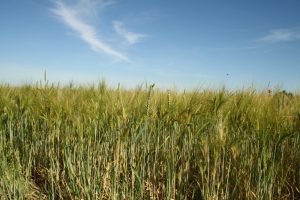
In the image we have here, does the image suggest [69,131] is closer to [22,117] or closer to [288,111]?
[22,117]

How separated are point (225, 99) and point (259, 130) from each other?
321mm

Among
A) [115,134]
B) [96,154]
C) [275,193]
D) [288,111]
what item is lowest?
[275,193]

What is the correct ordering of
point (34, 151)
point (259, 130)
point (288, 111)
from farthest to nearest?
point (34, 151)
point (288, 111)
point (259, 130)

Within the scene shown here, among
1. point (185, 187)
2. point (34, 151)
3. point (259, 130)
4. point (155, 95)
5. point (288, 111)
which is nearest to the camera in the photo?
point (259, 130)

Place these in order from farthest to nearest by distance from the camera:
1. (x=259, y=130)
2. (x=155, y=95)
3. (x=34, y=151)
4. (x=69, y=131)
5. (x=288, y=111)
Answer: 1. (x=34, y=151)
2. (x=69, y=131)
3. (x=155, y=95)
4. (x=288, y=111)
5. (x=259, y=130)

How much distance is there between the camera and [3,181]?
2236 mm

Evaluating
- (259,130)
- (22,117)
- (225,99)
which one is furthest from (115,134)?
(22,117)

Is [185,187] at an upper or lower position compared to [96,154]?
lower

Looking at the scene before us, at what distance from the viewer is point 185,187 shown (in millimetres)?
2305

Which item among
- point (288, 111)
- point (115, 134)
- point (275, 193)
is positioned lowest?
point (275, 193)

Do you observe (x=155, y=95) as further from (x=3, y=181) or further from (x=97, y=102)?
(x=3, y=181)

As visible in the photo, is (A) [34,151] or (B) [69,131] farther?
(A) [34,151]

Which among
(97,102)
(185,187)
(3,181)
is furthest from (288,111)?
(3,181)

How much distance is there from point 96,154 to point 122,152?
0.71ft
